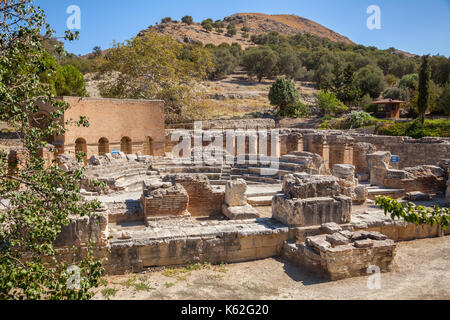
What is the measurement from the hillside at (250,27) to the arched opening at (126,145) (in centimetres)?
6379

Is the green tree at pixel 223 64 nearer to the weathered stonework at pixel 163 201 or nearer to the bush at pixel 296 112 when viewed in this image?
the bush at pixel 296 112

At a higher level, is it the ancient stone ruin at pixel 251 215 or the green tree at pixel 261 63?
the green tree at pixel 261 63

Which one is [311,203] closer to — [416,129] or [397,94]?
[416,129]

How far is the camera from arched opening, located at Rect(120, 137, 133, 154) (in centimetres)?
2462

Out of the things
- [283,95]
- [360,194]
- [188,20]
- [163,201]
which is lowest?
[360,194]

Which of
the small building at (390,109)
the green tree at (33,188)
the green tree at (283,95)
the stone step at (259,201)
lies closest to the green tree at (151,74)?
the green tree at (283,95)

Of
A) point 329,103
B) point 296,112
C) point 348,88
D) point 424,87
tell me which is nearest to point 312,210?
point 424,87

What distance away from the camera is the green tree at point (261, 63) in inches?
2483

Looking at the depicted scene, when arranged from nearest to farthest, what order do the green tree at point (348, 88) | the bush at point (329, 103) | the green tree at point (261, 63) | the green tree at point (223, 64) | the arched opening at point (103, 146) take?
the arched opening at point (103, 146) → the bush at point (329, 103) → the green tree at point (348, 88) → the green tree at point (261, 63) → the green tree at point (223, 64)

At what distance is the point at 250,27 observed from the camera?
394 ft

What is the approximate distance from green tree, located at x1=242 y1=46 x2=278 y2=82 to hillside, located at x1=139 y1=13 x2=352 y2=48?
25.3 meters

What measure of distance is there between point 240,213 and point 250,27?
120m

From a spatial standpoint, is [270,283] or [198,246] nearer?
[270,283]

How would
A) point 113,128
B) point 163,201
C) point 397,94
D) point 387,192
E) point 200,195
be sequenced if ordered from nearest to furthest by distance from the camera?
point 163,201 → point 200,195 → point 387,192 → point 113,128 → point 397,94
